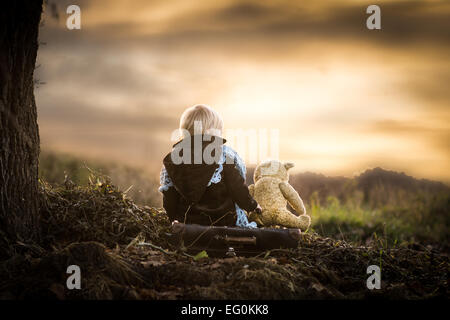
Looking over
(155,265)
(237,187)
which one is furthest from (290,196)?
(155,265)

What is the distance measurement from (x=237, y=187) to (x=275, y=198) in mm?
661

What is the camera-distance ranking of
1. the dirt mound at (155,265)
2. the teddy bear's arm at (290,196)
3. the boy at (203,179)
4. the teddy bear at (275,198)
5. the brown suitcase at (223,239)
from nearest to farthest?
the dirt mound at (155,265), the brown suitcase at (223,239), the boy at (203,179), the teddy bear at (275,198), the teddy bear's arm at (290,196)

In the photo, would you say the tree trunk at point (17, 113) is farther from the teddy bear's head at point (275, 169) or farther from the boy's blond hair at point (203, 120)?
the teddy bear's head at point (275, 169)

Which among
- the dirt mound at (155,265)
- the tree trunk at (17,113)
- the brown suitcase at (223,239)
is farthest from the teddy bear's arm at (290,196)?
the tree trunk at (17,113)

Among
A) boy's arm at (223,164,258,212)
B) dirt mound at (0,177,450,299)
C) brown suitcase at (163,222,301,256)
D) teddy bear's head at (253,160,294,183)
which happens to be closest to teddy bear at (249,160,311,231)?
teddy bear's head at (253,160,294,183)

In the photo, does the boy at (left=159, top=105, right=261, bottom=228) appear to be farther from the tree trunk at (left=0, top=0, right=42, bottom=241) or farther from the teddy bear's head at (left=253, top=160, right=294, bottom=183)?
the tree trunk at (left=0, top=0, right=42, bottom=241)

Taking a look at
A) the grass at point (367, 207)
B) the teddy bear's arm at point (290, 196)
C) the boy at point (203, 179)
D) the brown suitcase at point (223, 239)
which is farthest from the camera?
the grass at point (367, 207)

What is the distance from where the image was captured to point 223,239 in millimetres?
4645

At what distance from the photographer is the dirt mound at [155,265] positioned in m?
3.40

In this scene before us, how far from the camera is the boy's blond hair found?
16.5ft

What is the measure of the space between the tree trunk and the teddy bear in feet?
8.71

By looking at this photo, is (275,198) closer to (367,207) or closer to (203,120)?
(203,120)

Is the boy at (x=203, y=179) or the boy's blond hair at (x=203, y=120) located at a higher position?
the boy's blond hair at (x=203, y=120)
